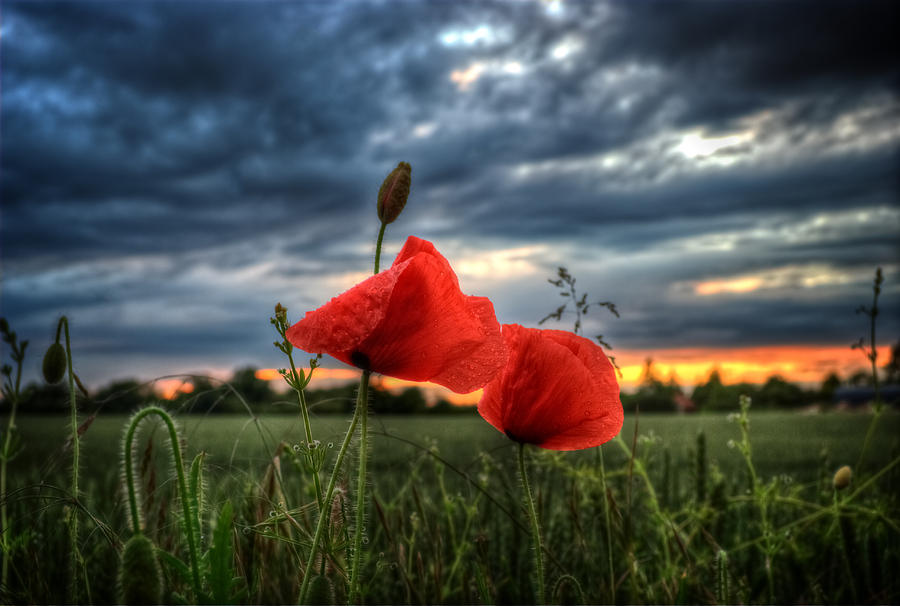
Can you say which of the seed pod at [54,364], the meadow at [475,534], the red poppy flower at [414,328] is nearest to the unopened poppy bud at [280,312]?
the red poppy flower at [414,328]

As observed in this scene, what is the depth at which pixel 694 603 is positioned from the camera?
1.68 meters

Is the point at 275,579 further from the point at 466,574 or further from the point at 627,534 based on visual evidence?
the point at 627,534

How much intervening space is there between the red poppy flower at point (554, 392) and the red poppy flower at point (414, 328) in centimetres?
12

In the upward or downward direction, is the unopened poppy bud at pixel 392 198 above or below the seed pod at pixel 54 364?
above

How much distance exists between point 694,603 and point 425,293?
139cm

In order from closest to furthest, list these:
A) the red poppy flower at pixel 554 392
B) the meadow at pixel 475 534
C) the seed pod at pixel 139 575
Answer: the seed pod at pixel 139 575 → the red poppy flower at pixel 554 392 → the meadow at pixel 475 534

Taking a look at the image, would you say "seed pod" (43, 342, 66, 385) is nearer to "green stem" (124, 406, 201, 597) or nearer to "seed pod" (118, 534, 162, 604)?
"green stem" (124, 406, 201, 597)

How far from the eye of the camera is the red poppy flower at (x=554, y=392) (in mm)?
898

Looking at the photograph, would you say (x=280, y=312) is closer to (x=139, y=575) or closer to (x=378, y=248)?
(x=378, y=248)

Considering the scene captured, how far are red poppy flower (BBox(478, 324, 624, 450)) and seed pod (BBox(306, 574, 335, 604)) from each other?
1.14 ft

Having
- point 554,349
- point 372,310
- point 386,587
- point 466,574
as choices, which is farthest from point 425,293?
point 386,587

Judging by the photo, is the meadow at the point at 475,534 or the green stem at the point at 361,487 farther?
the meadow at the point at 475,534

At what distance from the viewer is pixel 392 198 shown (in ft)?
2.59

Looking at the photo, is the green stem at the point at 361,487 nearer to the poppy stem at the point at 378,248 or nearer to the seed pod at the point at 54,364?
the poppy stem at the point at 378,248
